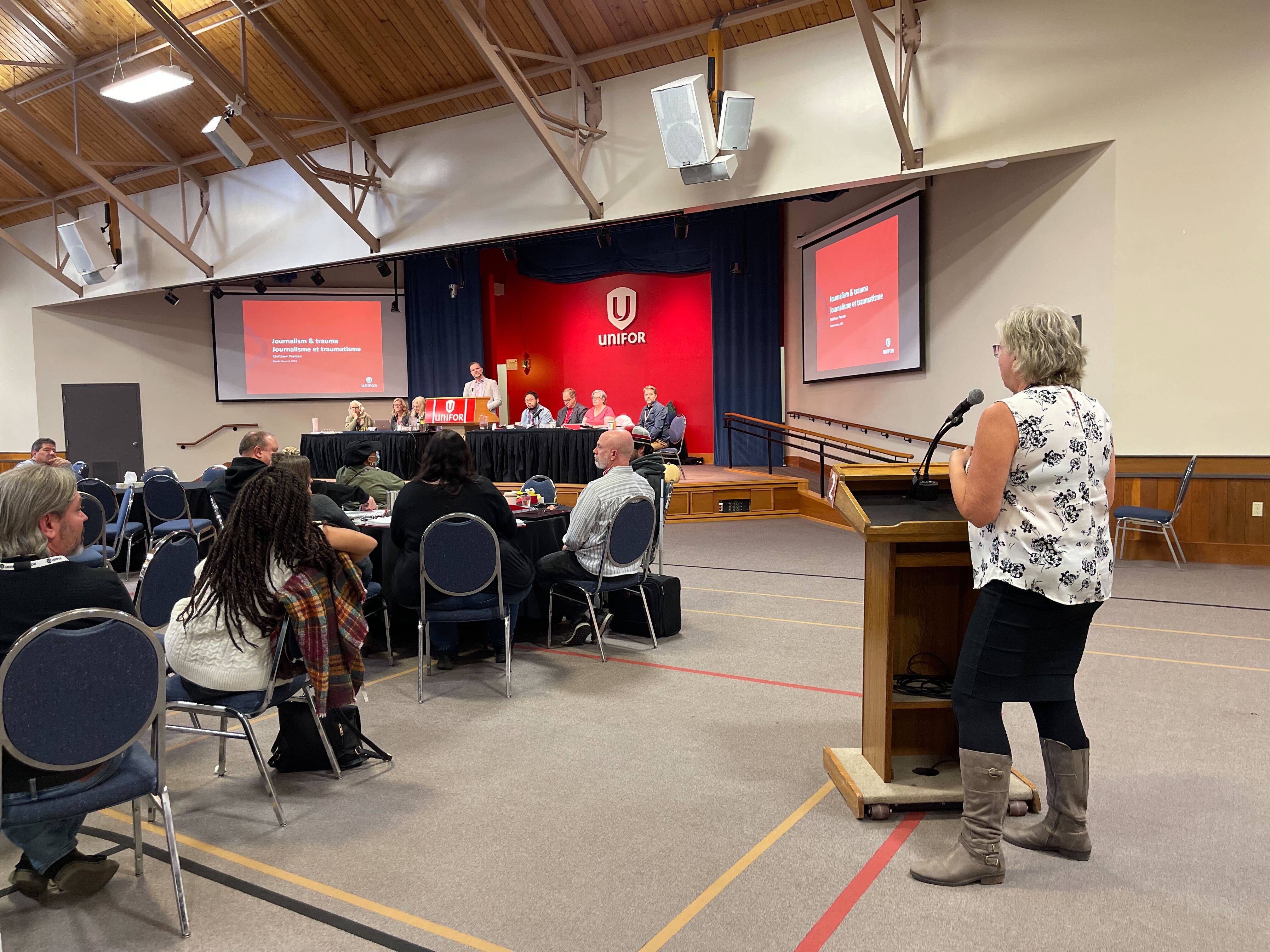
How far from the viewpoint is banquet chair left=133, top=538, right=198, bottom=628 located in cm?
319

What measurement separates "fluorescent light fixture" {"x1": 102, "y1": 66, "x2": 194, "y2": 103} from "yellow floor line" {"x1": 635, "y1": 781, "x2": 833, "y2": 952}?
7.97 metres

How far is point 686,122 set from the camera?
7.61m

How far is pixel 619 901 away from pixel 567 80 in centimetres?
903

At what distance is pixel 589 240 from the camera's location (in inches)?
509

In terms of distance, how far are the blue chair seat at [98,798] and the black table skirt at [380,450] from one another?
24.3 feet

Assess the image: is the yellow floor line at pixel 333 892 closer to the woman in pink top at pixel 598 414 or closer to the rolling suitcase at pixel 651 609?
the rolling suitcase at pixel 651 609

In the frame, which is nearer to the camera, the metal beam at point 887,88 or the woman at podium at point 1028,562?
the woman at podium at point 1028,562

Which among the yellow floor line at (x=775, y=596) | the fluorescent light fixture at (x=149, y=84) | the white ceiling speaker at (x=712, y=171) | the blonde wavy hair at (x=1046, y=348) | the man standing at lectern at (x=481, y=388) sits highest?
the fluorescent light fixture at (x=149, y=84)

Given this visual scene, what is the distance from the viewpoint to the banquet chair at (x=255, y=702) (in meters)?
2.42

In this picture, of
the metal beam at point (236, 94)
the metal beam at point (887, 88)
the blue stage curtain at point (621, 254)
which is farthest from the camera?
the blue stage curtain at point (621, 254)

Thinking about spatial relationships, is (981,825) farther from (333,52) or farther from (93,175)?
(93,175)

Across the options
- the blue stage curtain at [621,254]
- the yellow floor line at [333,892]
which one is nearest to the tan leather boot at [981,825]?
the yellow floor line at [333,892]

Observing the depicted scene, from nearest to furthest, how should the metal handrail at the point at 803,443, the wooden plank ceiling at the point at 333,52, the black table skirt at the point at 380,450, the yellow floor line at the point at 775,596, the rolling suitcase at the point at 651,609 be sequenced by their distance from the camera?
1. the rolling suitcase at the point at 651,609
2. the yellow floor line at the point at 775,596
3. the wooden plank ceiling at the point at 333,52
4. the metal handrail at the point at 803,443
5. the black table skirt at the point at 380,450

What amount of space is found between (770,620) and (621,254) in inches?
353
